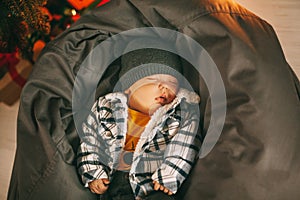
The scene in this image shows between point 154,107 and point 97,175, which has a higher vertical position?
point 154,107

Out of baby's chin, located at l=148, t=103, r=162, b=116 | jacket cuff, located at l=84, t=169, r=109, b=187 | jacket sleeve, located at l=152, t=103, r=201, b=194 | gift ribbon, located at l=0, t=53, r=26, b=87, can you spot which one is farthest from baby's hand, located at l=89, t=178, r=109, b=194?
gift ribbon, located at l=0, t=53, r=26, b=87

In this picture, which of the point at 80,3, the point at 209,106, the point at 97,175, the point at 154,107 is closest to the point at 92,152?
the point at 97,175

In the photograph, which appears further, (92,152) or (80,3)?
(80,3)

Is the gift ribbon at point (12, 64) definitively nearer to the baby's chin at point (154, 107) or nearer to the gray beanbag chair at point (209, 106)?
the gray beanbag chair at point (209, 106)

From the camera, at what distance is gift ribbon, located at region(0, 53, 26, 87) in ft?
5.74

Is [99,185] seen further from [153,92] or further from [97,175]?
[153,92]

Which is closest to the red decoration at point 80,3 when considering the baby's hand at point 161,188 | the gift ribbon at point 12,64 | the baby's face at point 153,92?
the gift ribbon at point 12,64

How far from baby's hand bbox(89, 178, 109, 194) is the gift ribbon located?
2.46ft

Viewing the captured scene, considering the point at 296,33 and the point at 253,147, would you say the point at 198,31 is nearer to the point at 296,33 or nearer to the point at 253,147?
the point at 253,147

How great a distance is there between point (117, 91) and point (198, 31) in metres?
0.34

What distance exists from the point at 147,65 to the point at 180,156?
30cm

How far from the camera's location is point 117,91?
140 centimetres

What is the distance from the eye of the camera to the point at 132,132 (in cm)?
132

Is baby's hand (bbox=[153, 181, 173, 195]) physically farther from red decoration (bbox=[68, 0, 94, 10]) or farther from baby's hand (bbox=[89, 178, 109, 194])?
red decoration (bbox=[68, 0, 94, 10])
